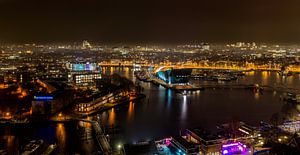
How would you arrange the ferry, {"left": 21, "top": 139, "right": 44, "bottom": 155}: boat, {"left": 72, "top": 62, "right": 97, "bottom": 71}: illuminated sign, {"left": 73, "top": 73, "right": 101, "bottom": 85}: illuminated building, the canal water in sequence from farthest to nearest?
{"left": 72, "top": 62, "right": 97, "bottom": 71}: illuminated sign, {"left": 73, "top": 73, "right": 101, "bottom": 85}: illuminated building, the ferry, the canal water, {"left": 21, "top": 139, "right": 44, "bottom": 155}: boat

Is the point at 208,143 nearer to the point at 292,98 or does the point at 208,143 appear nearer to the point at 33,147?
the point at 33,147

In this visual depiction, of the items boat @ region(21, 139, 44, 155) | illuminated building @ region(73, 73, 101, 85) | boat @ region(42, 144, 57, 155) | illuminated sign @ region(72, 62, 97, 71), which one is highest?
illuminated sign @ region(72, 62, 97, 71)

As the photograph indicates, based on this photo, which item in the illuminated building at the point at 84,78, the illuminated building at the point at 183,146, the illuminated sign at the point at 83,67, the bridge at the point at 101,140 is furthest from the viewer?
the illuminated sign at the point at 83,67

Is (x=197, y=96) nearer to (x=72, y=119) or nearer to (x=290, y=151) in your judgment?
(x=72, y=119)

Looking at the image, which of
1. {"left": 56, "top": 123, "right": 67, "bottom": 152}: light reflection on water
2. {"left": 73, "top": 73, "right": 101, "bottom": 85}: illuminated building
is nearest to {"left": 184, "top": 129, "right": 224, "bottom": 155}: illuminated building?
{"left": 56, "top": 123, "right": 67, "bottom": 152}: light reflection on water

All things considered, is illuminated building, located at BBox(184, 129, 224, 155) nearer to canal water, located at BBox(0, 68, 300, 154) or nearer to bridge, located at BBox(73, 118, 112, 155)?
canal water, located at BBox(0, 68, 300, 154)

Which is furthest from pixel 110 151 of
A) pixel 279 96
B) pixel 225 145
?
pixel 279 96

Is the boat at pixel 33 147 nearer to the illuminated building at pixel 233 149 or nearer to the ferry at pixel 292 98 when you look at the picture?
the illuminated building at pixel 233 149

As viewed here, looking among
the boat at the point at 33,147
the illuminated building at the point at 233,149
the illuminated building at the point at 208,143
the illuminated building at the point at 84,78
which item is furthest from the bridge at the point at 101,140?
the illuminated building at the point at 84,78
